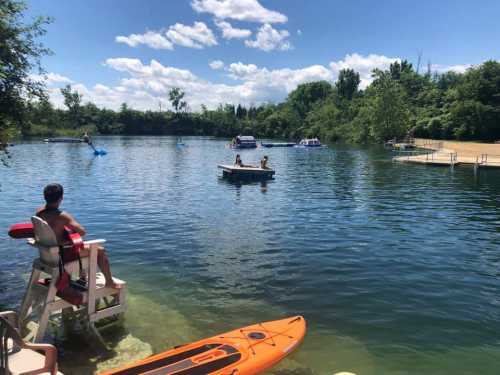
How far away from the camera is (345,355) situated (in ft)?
26.2

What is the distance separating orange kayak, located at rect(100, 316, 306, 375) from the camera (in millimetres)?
6172

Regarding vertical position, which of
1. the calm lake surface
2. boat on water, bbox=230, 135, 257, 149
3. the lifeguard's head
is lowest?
the calm lake surface

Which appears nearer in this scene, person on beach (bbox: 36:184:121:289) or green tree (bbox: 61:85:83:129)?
person on beach (bbox: 36:184:121:289)

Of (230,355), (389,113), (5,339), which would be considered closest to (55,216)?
(5,339)

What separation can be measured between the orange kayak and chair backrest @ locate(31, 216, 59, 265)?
6.48ft

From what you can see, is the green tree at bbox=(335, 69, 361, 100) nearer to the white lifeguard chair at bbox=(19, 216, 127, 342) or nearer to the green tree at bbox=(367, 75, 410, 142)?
the green tree at bbox=(367, 75, 410, 142)

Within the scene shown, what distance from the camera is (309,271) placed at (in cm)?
1256

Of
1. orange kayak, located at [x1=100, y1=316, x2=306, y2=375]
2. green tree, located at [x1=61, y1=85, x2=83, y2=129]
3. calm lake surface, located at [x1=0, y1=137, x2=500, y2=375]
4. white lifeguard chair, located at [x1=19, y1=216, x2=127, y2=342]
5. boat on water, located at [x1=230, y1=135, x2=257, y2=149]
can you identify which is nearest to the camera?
orange kayak, located at [x1=100, y1=316, x2=306, y2=375]

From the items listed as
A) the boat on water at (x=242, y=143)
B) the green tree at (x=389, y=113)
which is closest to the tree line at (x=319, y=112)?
the green tree at (x=389, y=113)

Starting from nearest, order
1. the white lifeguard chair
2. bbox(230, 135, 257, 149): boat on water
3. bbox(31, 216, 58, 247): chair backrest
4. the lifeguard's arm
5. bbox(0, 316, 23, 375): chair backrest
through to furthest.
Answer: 1. bbox(0, 316, 23, 375): chair backrest
2. bbox(31, 216, 58, 247): chair backrest
3. the white lifeguard chair
4. the lifeguard's arm
5. bbox(230, 135, 257, 149): boat on water

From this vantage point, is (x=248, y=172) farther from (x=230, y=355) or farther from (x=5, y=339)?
(x=5, y=339)

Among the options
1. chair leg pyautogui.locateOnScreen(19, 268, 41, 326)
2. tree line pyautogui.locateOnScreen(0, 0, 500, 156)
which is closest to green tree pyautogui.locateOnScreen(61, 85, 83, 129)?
tree line pyautogui.locateOnScreen(0, 0, 500, 156)

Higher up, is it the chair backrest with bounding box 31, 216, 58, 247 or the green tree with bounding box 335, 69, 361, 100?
the green tree with bounding box 335, 69, 361, 100

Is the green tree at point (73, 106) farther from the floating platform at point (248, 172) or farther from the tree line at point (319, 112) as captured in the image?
the floating platform at point (248, 172)
